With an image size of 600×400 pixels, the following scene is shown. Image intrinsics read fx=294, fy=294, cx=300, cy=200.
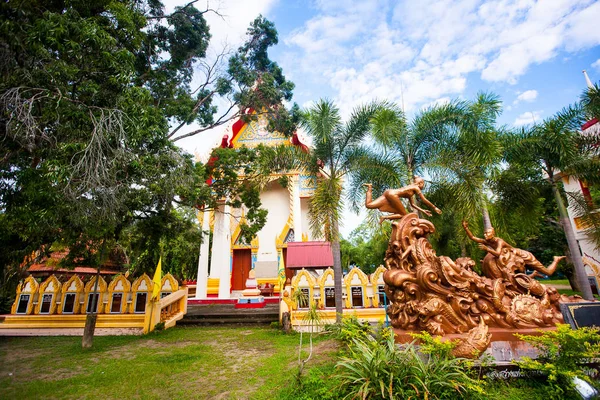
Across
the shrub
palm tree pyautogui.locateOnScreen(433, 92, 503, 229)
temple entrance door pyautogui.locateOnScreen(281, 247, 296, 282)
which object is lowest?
the shrub

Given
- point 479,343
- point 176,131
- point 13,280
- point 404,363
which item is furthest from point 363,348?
point 13,280

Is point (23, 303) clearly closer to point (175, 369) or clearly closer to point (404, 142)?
point (175, 369)

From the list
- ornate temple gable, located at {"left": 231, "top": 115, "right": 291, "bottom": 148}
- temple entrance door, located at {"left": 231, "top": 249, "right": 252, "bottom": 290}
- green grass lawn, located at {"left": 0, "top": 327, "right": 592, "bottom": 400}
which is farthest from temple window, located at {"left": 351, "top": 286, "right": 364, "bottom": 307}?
ornate temple gable, located at {"left": 231, "top": 115, "right": 291, "bottom": 148}

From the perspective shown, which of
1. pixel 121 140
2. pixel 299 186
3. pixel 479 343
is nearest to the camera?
pixel 479 343

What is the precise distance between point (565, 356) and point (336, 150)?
6022 mm

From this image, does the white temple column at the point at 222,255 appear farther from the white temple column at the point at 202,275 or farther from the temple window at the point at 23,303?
the temple window at the point at 23,303

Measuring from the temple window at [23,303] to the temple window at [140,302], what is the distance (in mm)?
3368

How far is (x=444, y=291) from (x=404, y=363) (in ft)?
5.68

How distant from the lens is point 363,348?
Answer: 143 inches

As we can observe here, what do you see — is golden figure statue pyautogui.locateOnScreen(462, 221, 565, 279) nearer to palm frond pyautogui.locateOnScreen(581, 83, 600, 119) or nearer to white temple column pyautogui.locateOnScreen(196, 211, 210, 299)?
palm frond pyautogui.locateOnScreen(581, 83, 600, 119)

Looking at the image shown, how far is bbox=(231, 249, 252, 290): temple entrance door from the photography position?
630 inches

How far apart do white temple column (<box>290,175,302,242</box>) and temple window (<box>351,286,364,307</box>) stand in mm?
6326

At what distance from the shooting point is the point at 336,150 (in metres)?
8.05

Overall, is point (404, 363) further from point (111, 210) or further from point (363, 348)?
point (111, 210)
